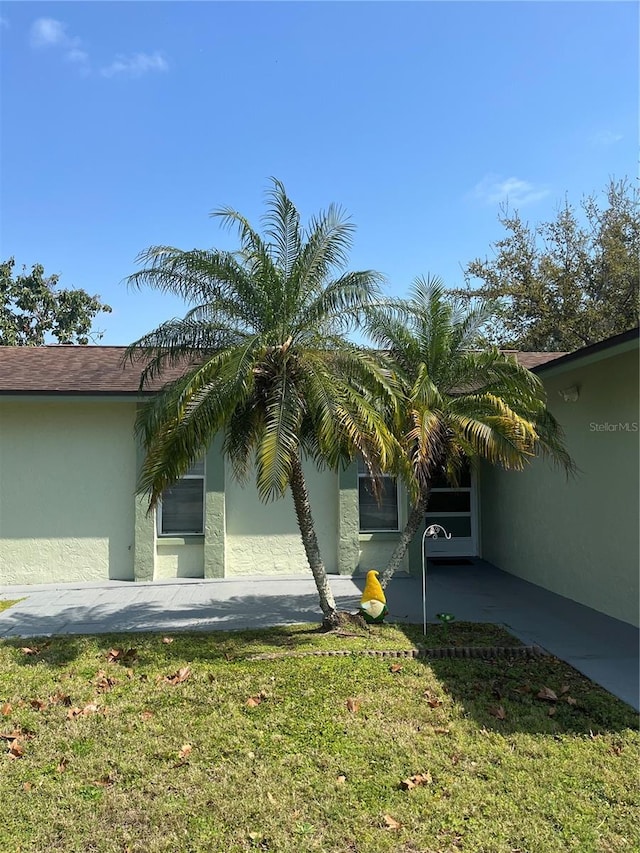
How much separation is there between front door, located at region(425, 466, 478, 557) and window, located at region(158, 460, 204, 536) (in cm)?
536

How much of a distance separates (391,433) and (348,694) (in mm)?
2945

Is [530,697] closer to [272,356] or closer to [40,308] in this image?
[272,356]

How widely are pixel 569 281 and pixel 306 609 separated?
21.6 meters

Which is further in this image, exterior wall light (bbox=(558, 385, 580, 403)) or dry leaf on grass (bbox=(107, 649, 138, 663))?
exterior wall light (bbox=(558, 385, 580, 403))

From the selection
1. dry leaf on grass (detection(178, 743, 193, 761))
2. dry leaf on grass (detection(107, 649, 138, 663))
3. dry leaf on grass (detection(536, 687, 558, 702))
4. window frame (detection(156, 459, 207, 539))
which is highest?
window frame (detection(156, 459, 207, 539))

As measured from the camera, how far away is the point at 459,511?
1330 centimetres

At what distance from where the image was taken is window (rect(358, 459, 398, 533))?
1139 cm

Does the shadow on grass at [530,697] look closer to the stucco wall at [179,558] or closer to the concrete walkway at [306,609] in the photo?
the concrete walkway at [306,609]

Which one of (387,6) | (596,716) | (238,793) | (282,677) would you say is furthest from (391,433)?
(387,6)

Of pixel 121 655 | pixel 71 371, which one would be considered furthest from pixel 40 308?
pixel 121 655

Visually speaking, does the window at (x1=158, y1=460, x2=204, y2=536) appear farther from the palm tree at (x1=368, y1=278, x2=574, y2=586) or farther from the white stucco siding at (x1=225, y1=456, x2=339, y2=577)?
the palm tree at (x1=368, y1=278, x2=574, y2=586)

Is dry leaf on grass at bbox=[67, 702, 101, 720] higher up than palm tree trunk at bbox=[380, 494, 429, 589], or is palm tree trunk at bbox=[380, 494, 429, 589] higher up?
palm tree trunk at bbox=[380, 494, 429, 589]

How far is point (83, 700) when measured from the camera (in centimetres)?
514

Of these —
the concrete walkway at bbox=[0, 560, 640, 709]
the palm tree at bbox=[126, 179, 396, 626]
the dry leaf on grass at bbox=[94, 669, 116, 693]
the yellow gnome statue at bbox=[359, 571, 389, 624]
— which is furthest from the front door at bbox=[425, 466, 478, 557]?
the dry leaf on grass at bbox=[94, 669, 116, 693]
